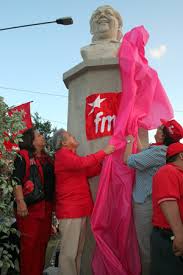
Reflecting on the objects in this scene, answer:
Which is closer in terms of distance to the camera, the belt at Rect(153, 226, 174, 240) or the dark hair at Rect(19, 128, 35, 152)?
the belt at Rect(153, 226, 174, 240)

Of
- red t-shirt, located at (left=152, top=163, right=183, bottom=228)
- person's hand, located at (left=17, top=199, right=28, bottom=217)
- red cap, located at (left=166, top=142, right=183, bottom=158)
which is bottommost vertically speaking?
person's hand, located at (left=17, top=199, right=28, bottom=217)

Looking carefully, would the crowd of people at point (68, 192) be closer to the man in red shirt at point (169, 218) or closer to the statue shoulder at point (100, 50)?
the man in red shirt at point (169, 218)

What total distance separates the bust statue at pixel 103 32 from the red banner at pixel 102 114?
548 mm

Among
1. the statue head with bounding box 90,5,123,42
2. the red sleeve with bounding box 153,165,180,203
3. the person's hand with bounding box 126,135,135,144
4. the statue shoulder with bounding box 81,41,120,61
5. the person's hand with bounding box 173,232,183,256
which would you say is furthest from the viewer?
the statue head with bounding box 90,5,123,42

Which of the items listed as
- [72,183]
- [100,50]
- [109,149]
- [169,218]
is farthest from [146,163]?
[100,50]

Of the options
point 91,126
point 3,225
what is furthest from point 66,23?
point 3,225

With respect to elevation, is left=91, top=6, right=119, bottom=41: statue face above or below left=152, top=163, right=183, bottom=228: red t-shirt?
above

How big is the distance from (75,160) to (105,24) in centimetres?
196

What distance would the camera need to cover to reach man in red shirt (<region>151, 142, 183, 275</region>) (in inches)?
93.2

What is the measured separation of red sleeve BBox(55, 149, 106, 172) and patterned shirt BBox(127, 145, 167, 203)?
0.43 metres

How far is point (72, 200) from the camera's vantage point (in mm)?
3770

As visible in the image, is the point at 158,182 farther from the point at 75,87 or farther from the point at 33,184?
the point at 75,87

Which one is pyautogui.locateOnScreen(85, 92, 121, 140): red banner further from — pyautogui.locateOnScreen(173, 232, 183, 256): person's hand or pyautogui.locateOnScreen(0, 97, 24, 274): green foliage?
pyautogui.locateOnScreen(173, 232, 183, 256): person's hand

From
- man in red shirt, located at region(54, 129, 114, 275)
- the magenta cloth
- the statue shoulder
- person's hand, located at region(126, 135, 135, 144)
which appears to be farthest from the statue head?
man in red shirt, located at region(54, 129, 114, 275)
